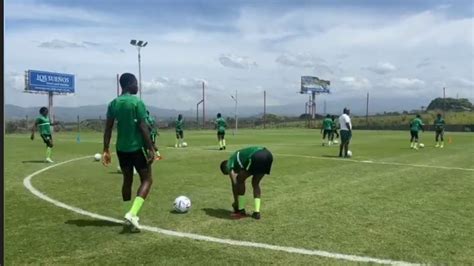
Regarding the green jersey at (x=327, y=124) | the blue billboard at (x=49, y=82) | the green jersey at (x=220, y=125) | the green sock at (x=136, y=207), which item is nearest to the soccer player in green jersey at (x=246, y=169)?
the green sock at (x=136, y=207)

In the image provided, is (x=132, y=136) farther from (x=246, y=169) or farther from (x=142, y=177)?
(x=246, y=169)

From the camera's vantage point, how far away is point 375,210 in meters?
9.61

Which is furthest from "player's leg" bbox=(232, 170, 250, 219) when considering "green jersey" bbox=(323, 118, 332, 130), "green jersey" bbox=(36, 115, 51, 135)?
"green jersey" bbox=(323, 118, 332, 130)

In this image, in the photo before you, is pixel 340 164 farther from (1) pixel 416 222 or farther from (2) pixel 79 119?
(2) pixel 79 119

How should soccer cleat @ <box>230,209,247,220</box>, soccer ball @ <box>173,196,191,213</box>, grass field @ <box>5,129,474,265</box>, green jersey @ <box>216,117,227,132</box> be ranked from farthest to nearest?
green jersey @ <box>216,117,227,132</box> < soccer ball @ <box>173,196,191,213</box> < soccer cleat @ <box>230,209,247,220</box> < grass field @ <box>5,129,474,265</box>

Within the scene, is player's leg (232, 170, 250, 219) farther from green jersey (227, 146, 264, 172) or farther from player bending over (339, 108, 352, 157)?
player bending over (339, 108, 352, 157)

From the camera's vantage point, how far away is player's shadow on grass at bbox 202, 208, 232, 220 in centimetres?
896

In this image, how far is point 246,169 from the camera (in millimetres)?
8719

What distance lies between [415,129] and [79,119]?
53.2 meters

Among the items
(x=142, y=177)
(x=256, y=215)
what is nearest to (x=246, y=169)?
(x=256, y=215)

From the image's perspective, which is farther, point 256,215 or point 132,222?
point 256,215

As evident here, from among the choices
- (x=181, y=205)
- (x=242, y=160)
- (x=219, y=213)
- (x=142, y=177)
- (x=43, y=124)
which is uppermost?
(x=43, y=124)

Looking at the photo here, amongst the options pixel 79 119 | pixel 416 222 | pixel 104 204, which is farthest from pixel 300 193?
pixel 79 119

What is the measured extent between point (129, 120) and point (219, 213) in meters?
2.50
